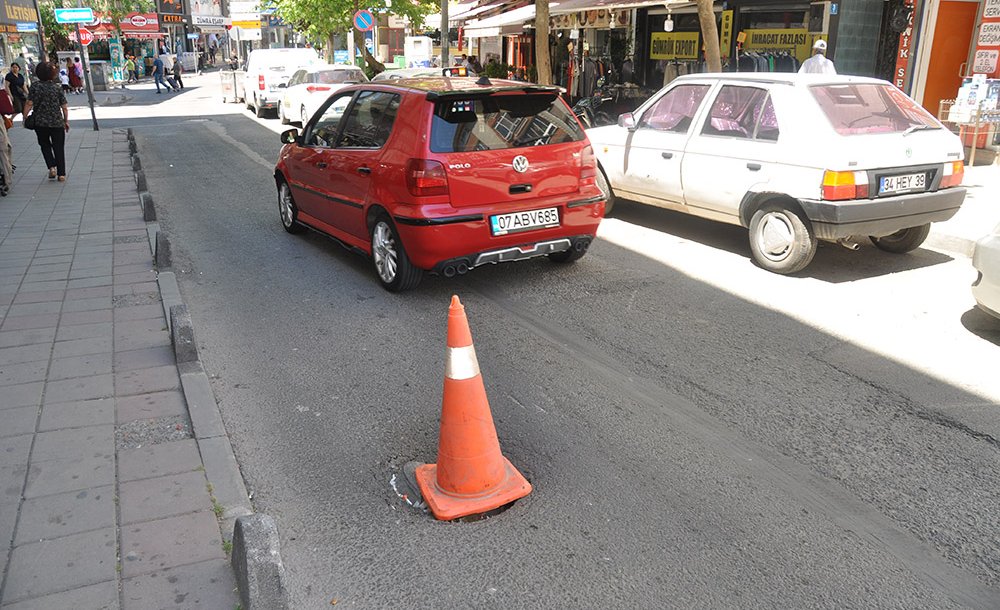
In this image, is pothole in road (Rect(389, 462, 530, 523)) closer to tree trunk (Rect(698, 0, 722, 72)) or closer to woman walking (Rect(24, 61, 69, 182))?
tree trunk (Rect(698, 0, 722, 72))

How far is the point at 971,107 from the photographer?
11.5 metres

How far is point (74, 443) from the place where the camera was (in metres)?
4.04

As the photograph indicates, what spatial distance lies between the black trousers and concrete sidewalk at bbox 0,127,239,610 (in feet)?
18.4

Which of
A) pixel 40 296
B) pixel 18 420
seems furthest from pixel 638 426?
pixel 40 296

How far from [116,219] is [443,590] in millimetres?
8366

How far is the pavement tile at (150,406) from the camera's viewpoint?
4348 mm

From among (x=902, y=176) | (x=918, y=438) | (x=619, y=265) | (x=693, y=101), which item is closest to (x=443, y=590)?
(x=918, y=438)

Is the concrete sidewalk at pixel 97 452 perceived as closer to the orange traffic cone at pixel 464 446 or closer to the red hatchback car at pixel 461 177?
the orange traffic cone at pixel 464 446

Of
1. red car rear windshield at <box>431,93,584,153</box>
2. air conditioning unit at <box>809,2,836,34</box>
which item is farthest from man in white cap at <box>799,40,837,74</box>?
red car rear windshield at <box>431,93,584,153</box>

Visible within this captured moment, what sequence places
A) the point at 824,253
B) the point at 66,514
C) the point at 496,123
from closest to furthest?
the point at 66,514 < the point at 496,123 < the point at 824,253

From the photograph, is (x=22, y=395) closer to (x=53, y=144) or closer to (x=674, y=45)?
(x=53, y=144)

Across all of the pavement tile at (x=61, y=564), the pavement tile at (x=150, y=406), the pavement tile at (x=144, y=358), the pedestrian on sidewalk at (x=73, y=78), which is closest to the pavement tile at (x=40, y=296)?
the pavement tile at (x=144, y=358)

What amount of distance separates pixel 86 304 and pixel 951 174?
729 cm

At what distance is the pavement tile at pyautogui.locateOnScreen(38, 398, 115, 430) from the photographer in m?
4.26
